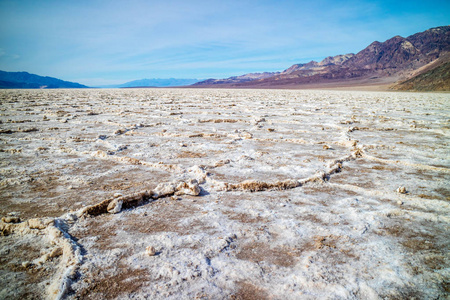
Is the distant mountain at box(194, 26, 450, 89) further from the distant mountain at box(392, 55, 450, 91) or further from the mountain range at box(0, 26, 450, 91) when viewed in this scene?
the distant mountain at box(392, 55, 450, 91)

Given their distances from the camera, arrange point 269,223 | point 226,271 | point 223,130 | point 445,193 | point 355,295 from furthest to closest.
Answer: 1. point 223,130
2. point 445,193
3. point 269,223
4. point 226,271
5. point 355,295

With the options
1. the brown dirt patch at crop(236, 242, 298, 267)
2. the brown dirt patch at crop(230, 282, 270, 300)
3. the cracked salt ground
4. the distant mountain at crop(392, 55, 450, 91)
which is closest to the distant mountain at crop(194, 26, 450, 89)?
the distant mountain at crop(392, 55, 450, 91)

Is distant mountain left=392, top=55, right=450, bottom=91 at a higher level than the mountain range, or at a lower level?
lower

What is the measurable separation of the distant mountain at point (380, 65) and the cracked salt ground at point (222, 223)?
66150 millimetres

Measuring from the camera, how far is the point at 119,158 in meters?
2.68

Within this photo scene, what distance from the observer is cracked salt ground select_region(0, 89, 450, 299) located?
40.9 inches

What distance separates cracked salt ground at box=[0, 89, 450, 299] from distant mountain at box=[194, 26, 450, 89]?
66.2 meters

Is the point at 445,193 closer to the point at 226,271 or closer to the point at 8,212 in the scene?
the point at 226,271

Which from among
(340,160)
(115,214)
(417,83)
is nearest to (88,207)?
(115,214)

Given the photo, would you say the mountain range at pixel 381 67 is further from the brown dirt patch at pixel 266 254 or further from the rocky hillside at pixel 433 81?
the brown dirt patch at pixel 266 254

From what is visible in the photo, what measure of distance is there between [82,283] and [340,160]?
248 cm

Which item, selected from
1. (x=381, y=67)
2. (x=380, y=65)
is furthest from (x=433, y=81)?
(x=380, y=65)

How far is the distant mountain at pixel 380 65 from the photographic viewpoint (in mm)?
69188

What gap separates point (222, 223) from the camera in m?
1.50
